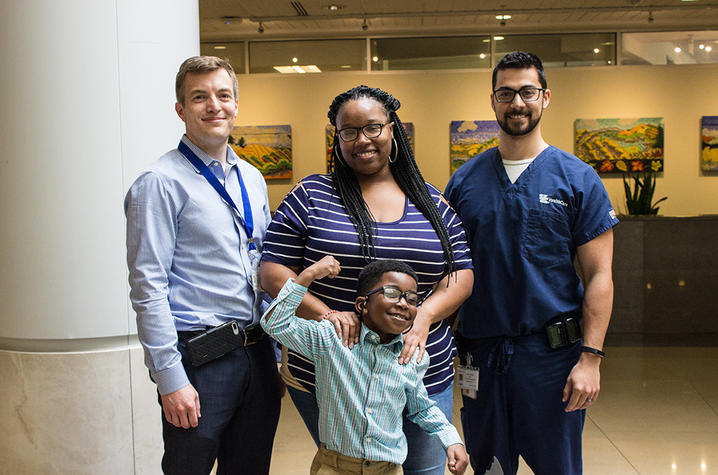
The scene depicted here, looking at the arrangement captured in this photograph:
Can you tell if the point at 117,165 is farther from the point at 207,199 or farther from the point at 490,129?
the point at 490,129

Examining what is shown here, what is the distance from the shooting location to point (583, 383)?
2049mm

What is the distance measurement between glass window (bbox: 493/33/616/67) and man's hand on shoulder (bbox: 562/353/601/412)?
25.5 ft

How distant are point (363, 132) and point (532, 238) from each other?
71cm

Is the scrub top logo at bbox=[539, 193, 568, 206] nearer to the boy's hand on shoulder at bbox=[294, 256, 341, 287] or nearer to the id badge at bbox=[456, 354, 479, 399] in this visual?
the id badge at bbox=[456, 354, 479, 399]

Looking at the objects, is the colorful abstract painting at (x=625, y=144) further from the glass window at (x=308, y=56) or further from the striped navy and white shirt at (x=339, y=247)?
the striped navy and white shirt at (x=339, y=247)

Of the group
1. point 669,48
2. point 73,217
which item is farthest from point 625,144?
point 73,217

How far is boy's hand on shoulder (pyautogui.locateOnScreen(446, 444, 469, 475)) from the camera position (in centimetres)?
167

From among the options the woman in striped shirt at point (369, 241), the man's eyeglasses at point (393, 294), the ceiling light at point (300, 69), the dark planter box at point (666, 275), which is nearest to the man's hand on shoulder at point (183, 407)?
the woman in striped shirt at point (369, 241)

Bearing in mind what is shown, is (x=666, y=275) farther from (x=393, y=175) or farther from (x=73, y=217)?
(x=73, y=217)

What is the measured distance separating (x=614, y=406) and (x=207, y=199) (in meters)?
3.87

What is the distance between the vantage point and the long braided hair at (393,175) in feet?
5.77

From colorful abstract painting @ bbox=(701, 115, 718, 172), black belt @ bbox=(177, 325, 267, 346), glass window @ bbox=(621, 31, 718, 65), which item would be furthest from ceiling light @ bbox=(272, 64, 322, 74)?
black belt @ bbox=(177, 325, 267, 346)

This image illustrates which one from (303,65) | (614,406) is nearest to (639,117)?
(303,65)

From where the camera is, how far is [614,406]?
15.4 feet
